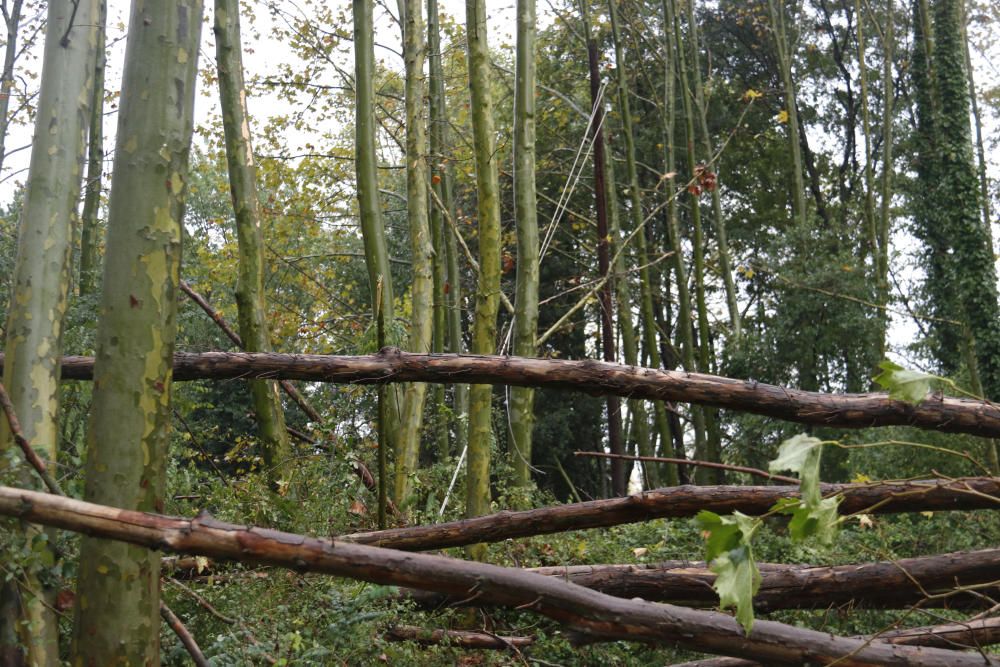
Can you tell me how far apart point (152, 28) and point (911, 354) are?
15.8 m

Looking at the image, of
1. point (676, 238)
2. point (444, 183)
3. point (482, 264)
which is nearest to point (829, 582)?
point (482, 264)

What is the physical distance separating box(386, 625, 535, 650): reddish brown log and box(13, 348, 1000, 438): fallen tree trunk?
1.36 meters

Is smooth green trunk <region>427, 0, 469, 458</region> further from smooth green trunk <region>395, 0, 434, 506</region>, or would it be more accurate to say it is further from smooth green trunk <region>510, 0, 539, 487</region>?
smooth green trunk <region>510, 0, 539, 487</region>

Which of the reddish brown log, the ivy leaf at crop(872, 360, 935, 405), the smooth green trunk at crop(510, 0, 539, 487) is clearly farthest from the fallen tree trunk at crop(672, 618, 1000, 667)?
the smooth green trunk at crop(510, 0, 539, 487)

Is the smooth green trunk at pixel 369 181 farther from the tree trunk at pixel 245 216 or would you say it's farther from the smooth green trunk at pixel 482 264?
the smooth green trunk at pixel 482 264

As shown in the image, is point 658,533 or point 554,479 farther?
point 554,479

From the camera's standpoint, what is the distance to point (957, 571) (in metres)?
3.89

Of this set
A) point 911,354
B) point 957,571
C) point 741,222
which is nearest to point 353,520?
point 957,571

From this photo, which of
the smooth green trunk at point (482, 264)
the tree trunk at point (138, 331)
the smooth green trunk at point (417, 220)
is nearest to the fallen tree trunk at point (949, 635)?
the tree trunk at point (138, 331)

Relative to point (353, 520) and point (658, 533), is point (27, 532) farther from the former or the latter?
point (658, 533)

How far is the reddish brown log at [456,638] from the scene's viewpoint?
460 cm

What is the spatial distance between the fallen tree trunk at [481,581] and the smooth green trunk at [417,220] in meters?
4.41

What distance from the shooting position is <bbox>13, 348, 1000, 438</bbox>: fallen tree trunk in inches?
146

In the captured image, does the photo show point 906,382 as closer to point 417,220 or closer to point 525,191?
point 525,191
